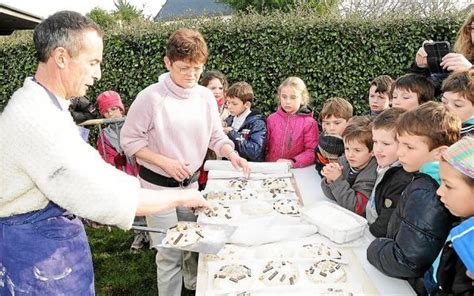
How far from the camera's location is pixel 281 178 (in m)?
3.24

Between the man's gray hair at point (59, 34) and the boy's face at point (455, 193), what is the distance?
1.46 m

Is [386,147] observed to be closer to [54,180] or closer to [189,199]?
[189,199]

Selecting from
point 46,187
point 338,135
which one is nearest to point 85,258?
point 46,187

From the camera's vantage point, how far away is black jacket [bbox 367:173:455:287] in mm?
1712

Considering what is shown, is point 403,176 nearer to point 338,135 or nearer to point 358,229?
point 358,229

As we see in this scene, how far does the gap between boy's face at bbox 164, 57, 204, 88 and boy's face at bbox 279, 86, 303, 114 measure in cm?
126

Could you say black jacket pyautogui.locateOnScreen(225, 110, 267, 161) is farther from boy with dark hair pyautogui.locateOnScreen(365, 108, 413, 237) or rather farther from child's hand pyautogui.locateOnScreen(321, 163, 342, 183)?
boy with dark hair pyautogui.locateOnScreen(365, 108, 413, 237)

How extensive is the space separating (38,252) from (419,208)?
1.51m

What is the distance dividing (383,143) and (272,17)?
4.60m

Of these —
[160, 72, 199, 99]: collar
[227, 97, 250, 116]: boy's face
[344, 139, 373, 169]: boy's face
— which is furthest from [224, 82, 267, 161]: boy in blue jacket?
[344, 139, 373, 169]: boy's face

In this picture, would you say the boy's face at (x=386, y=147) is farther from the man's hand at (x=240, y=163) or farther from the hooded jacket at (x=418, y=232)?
the man's hand at (x=240, y=163)

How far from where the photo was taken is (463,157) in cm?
156

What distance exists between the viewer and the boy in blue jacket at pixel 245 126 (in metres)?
3.85

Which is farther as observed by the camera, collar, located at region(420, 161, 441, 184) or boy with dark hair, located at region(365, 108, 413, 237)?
boy with dark hair, located at region(365, 108, 413, 237)
